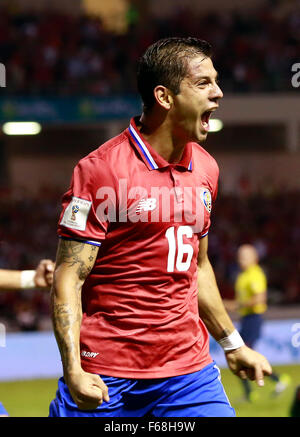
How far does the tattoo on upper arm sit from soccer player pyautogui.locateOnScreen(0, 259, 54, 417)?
112cm

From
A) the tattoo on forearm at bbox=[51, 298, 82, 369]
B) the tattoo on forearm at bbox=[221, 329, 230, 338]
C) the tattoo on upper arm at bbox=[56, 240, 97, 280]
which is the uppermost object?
the tattoo on upper arm at bbox=[56, 240, 97, 280]

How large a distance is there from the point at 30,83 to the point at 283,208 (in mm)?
6670

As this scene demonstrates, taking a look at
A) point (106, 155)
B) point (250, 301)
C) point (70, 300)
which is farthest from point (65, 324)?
point (250, 301)

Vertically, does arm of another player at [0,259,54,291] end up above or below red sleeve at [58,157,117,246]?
below

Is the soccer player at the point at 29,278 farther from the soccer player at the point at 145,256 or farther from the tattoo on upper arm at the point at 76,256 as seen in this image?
the tattoo on upper arm at the point at 76,256

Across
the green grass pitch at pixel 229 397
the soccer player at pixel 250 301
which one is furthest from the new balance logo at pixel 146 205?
the soccer player at pixel 250 301

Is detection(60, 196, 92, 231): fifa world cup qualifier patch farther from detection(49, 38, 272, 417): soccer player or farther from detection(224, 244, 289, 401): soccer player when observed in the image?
detection(224, 244, 289, 401): soccer player

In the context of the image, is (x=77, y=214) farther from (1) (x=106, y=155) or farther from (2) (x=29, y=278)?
(2) (x=29, y=278)

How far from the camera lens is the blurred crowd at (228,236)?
15.8 metres

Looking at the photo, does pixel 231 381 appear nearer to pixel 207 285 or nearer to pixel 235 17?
pixel 207 285

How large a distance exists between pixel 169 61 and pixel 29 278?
1662 millimetres

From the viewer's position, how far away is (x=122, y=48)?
64.6ft

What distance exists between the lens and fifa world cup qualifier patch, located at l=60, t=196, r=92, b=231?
3.15 m

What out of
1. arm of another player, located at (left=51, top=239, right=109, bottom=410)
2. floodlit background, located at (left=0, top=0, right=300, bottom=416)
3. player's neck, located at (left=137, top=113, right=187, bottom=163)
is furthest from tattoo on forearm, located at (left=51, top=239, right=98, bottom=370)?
floodlit background, located at (left=0, top=0, right=300, bottom=416)
